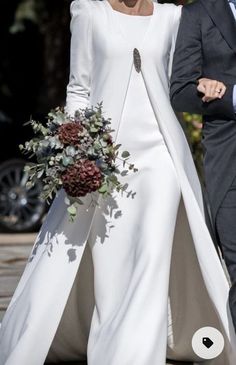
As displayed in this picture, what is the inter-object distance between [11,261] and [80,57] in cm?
523

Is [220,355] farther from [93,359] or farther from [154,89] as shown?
[154,89]

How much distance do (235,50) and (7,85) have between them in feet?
55.6

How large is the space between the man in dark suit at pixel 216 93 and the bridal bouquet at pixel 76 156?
1.24ft

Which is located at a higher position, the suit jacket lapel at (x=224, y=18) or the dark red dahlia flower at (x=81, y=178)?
the suit jacket lapel at (x=224, y=18)

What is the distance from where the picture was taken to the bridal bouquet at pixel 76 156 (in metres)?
5.54

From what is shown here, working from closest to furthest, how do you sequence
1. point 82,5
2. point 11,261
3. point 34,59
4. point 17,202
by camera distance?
point 82,5 → point 11,261 → point 17,202 → point 34,59

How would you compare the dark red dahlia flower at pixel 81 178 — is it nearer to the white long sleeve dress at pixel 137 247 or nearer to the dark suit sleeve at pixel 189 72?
the white long sleeve dress at pixel 137 247

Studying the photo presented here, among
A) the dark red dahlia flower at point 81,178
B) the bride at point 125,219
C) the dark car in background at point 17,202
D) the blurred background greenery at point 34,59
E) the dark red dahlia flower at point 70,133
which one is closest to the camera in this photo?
the dark red dahlia flower at point 81,178

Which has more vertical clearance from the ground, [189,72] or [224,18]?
[224,18]

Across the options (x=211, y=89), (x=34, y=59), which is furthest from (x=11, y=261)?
(x=34, y=59)

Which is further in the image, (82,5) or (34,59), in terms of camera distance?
(34,59)

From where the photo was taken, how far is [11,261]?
10969 mm

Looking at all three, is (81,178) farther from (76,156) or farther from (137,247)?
(137,247)

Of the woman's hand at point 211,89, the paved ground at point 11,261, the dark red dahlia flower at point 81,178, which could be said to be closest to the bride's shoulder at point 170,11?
the woman's hand at point 211,89
